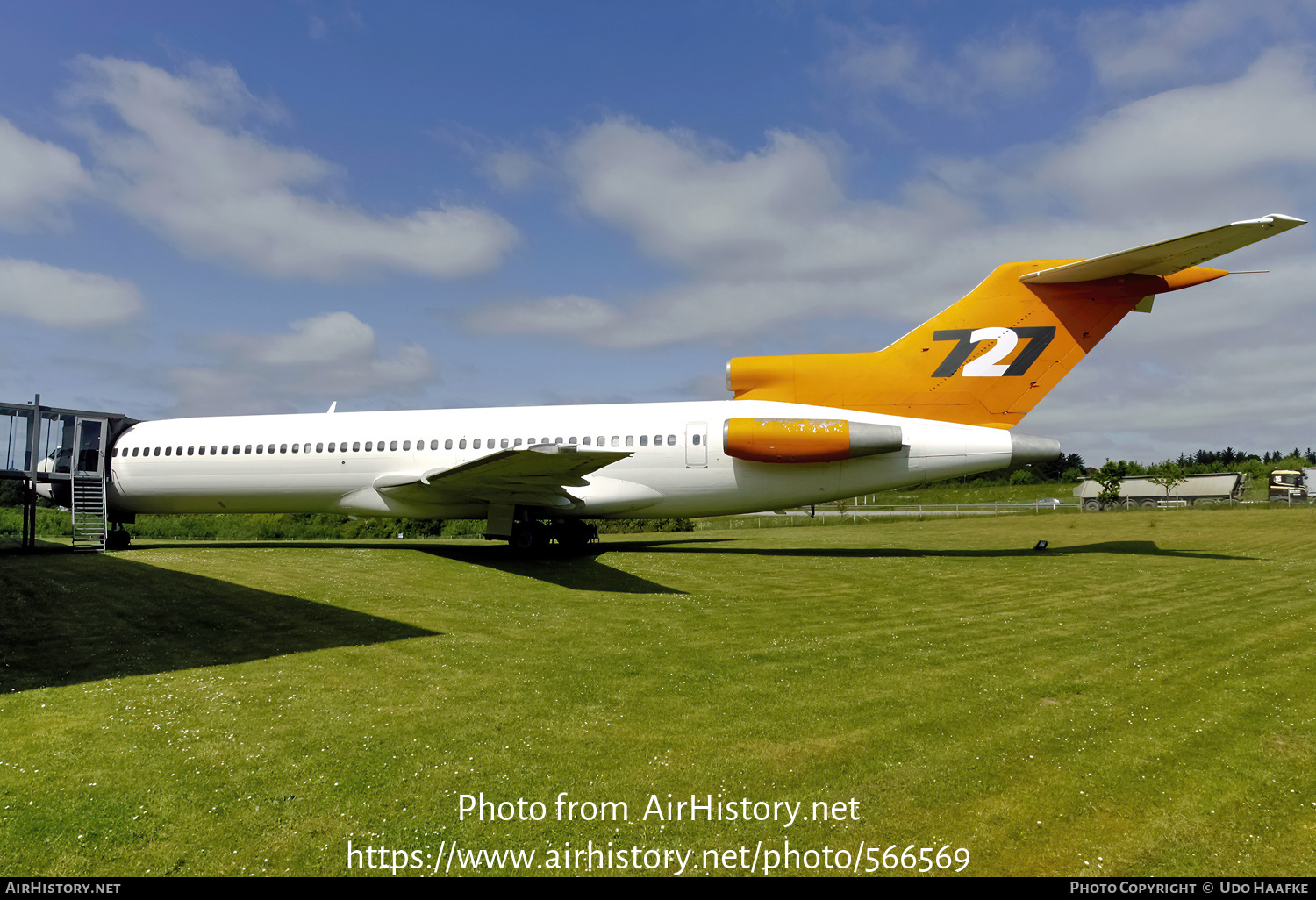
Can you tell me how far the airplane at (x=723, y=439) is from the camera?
50.9ft

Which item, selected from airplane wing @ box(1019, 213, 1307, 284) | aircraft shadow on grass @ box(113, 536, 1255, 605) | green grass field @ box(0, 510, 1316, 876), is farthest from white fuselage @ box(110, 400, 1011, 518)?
green grass field @ box(0, 510, 1316, 876)

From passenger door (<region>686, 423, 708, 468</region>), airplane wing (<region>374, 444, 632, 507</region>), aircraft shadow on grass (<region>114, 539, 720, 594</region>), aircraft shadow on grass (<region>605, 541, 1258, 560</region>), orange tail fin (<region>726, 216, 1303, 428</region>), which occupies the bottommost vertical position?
aircraft shadow on grass (<region>114, 539, 720, 594</region>)

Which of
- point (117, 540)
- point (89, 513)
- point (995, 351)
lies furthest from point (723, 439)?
point (89, 513)

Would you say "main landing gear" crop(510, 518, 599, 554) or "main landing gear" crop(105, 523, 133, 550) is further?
"main landing gear" crop(105, 523, 133, 550)

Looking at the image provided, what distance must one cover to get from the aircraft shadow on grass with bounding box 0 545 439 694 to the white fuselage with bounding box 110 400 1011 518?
621 cm

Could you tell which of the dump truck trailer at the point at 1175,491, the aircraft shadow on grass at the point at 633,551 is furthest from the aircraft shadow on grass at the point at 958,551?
the dump truck trailer at the point at 1175,491

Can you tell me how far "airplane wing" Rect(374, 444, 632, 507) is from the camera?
1399cm

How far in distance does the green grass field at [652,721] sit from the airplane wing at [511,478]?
3.17 metres

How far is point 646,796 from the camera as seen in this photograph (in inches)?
173

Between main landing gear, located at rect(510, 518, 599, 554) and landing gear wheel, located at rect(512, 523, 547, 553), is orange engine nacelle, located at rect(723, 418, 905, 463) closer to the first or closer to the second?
main landing gear, located at rect(510, 518, 599, 554)

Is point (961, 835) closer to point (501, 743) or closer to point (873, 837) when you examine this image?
point (873, 837)

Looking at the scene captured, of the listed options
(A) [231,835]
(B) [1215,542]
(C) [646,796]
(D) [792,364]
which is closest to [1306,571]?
(B) [1215,542]

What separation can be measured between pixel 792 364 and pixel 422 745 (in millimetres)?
13496

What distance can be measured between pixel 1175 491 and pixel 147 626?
6375 cm
